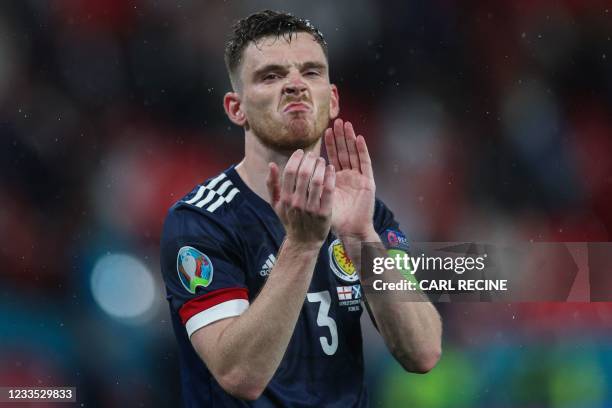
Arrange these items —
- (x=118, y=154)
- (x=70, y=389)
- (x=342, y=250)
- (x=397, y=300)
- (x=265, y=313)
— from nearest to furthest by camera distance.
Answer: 1. (x=265, y=313)
2. (x=397, y=300)
3. (x=342, y=250)
4. (x=70, y=389)
5. (x=118, y=154)

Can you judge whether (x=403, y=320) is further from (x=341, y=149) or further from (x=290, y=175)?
(x=290, y=175)

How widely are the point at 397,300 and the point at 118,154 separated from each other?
3.92 m

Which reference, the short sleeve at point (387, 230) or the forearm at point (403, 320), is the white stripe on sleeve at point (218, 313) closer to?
the forearm at point (403, 320)

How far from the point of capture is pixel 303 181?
230 cm

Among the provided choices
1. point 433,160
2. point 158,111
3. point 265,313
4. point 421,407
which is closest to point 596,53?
point 433,160

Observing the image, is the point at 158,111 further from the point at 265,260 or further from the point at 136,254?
the point at 265,260

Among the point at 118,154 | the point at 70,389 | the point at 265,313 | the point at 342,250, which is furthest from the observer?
the point at 118,154

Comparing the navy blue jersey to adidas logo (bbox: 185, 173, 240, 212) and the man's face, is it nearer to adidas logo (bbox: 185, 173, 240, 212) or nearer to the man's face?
adidas logo (bbox: 185, 173, 240, 212)

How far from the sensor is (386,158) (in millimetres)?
6391

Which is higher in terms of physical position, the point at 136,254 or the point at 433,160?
the point at 433,160

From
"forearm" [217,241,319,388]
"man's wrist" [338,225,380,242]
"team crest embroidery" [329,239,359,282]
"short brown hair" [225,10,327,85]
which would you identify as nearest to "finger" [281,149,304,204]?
"forearm" [217,241,319,388]

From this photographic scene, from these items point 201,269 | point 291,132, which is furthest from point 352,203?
point 201,269

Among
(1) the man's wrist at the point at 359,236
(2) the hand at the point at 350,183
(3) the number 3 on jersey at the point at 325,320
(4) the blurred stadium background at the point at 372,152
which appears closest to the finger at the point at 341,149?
(2) the hand at the point at 350,183

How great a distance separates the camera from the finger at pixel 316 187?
90.4 inches
